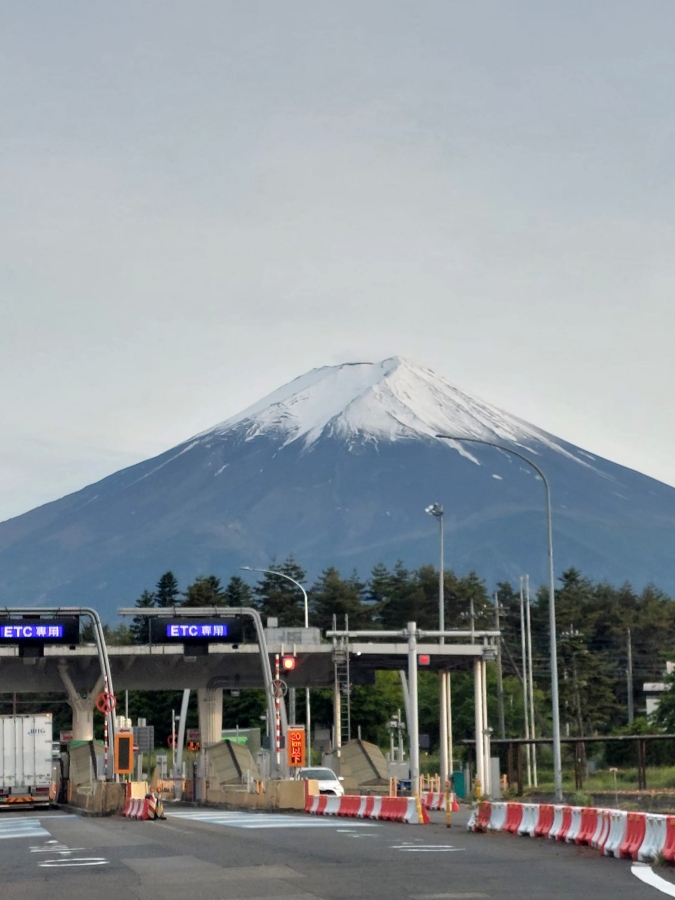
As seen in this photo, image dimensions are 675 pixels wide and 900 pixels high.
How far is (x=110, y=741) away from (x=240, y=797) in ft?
16.9

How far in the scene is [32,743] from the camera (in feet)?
157

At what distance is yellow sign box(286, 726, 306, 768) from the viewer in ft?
152

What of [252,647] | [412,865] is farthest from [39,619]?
[412,865]

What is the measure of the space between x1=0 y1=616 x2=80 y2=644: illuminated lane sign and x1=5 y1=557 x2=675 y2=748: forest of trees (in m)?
59.2

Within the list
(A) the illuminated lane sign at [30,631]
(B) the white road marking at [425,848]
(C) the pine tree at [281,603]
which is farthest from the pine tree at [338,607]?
(B) the white road marking at [425,848]

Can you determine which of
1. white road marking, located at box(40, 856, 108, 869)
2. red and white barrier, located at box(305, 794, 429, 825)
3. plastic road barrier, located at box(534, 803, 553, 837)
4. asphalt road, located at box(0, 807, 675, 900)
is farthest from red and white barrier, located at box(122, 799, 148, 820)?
white road marking, located at box(40, 856, 108, 869)

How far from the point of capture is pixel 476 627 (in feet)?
470

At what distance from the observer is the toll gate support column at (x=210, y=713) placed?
226 feet

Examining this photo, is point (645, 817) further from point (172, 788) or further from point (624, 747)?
point (624, 747)

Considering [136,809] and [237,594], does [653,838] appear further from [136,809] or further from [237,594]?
[237,594]

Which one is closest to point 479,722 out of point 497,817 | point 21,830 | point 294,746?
point 294,746

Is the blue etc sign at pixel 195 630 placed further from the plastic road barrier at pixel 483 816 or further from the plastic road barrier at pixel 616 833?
the plastic road barrier at pixel 616 833

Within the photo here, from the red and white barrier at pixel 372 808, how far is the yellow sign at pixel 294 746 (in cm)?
726

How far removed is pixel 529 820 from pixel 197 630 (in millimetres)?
31007
